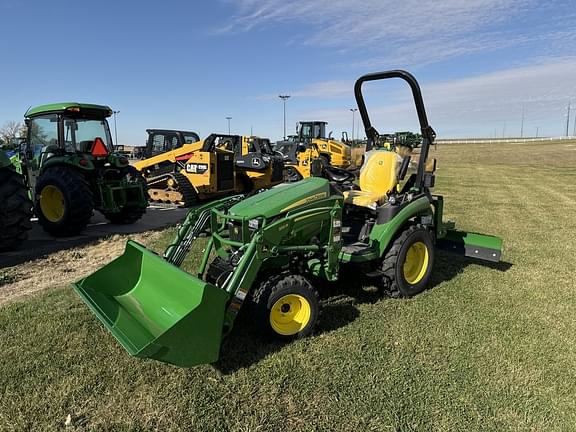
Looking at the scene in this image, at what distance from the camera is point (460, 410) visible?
2902mm

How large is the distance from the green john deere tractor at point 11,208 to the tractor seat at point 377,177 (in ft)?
15.6

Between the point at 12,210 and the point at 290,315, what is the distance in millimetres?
4863

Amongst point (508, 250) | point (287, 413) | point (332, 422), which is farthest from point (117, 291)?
point (508, 250)

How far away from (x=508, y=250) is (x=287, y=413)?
5411mm

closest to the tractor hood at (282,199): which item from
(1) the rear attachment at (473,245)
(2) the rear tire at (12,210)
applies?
(1) the rear attachment at (473,245)

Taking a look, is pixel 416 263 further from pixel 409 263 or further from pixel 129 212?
pixel 129 212

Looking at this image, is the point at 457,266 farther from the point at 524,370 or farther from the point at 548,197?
the point at 548,197

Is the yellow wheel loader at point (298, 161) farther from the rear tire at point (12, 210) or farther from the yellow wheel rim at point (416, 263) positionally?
the yellow wheel rim at point (416, 263)

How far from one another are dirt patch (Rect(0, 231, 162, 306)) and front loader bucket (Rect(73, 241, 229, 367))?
1.63 meters

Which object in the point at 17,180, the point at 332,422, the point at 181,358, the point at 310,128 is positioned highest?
the point at 310,128

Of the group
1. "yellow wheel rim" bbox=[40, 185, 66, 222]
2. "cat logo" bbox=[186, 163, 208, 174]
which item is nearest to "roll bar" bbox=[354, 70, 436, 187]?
"yellow wheel rim" bbox=[40, 185, 66, 222]

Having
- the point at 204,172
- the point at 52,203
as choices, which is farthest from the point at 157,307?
the point at 204,172

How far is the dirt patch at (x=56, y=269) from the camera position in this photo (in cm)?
500

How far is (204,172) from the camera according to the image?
11328 millimetres
